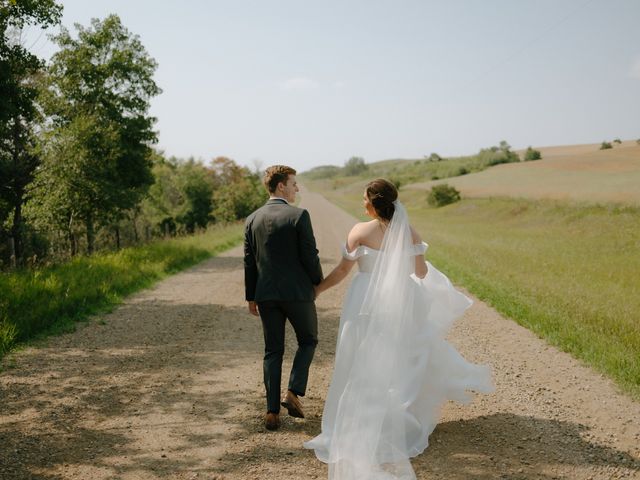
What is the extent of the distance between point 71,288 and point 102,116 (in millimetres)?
12281

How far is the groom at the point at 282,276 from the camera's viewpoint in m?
4.58

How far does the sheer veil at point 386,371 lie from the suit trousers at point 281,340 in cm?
60

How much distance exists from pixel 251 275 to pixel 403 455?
2.10m

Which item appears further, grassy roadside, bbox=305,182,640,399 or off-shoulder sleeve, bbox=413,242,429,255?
grassy roadside, bbox=305,182,640,399

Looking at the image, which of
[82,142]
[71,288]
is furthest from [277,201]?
[82,142]

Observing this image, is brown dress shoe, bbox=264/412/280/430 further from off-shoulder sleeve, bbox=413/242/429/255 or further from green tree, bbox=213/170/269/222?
green tree, bbox=213/170/269/222

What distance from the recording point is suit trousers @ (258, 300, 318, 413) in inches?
183

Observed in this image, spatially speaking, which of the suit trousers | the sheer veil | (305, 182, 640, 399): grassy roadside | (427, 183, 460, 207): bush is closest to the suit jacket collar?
the suit trousers

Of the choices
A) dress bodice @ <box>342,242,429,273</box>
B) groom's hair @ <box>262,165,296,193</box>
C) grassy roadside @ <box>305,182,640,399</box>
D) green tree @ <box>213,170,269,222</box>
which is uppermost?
green tree @ <box>213,170,269,222</box>

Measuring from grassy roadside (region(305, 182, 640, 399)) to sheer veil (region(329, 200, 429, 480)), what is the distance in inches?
107

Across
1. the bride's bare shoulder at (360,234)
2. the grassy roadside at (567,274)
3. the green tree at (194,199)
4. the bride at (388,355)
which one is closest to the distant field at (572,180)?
the grassy roadside at (567,274)

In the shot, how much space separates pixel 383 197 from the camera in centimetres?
440

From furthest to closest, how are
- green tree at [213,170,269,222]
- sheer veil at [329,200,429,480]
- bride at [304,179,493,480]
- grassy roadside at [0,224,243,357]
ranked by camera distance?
green tree at [213,170,269,222] → grassy roadside at [0,224,243,357] → bride at [304,179,493,480] → sheer veil at [329,200,429,480]

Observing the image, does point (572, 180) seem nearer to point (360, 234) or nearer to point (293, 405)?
point (360, 234)
